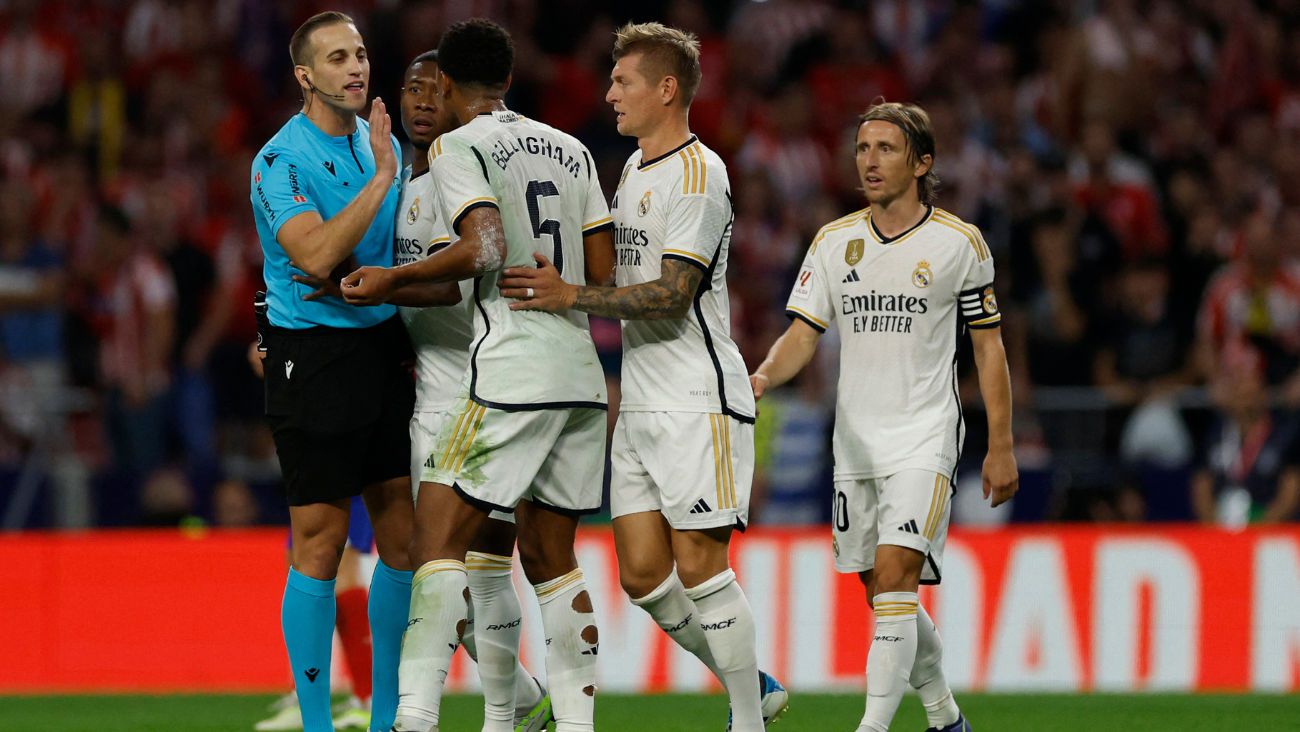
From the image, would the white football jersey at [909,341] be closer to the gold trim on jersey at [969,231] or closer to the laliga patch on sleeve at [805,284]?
the gold trim on jersey at [969,231]

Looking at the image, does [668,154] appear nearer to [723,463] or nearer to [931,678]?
[723,463]

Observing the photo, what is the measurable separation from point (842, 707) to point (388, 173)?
434cm

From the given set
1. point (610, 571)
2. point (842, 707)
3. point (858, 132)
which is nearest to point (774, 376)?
point (858, 132)

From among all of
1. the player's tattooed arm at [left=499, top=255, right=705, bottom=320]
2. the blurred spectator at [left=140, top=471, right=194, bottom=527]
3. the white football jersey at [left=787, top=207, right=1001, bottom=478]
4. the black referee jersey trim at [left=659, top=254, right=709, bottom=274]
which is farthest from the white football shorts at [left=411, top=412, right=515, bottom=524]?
the blurred spectator at [left=140, top=471, right=194, bottom=527]

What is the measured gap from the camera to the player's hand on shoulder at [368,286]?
205 inches

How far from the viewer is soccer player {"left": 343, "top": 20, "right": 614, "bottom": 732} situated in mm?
5141

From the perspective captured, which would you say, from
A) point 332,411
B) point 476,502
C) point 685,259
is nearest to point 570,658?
point 476,502

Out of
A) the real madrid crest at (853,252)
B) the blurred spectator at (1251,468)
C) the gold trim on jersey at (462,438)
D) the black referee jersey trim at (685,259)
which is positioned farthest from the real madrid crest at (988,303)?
the blurred spectator at (1251,468)

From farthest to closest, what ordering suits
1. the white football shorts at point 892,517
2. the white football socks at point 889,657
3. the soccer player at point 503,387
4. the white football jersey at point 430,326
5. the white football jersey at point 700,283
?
the white football jersey at point 430,326
the white football shorts at point 892,517
the white football socks at point 889,657
the white football jersey at point 700,283
the soccer player at point 503,387

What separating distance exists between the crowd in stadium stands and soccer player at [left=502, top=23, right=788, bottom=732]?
5318 millimetres

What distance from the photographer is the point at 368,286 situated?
522 centimetres

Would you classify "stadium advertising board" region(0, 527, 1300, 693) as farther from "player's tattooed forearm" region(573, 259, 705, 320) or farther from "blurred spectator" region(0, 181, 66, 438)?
"player's tattooed forearm" region(573, 259, 705, 320)

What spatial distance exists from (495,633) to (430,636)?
681 mm

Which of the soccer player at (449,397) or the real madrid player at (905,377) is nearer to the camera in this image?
the soccer player at (449,397)
